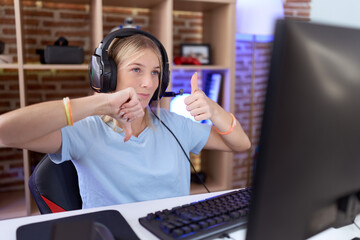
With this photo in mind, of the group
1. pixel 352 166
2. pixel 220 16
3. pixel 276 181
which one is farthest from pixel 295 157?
pixel 220 16

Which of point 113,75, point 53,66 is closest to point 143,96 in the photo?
point 113,75

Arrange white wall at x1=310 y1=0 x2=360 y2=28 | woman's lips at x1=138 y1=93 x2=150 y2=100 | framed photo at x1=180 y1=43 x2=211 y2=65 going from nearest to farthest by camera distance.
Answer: woman's lips at x1=138 y1=93 x2=150 y2=100
framed photo at x1=180 y1=43 x2=211 y2=65
white wall at x1=310 y1=0 x2=360 y2=28

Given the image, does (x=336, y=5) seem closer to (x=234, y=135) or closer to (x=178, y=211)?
(x=234, y=135)

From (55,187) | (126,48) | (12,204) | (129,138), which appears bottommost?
(12,204)

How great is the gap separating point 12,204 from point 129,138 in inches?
58.6

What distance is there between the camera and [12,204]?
81.7 inches

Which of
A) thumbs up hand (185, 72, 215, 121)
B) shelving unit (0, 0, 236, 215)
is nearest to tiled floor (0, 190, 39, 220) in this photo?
shelving unit (0, 0, 236, 215)

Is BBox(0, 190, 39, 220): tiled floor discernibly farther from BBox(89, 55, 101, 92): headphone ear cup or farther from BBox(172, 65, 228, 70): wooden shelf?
BBox(172, 65, 228, 70): wooden shelf

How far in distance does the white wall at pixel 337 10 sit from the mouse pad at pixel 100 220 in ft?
9.61

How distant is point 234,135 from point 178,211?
1.91ft

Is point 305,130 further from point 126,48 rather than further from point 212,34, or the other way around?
point 212,34

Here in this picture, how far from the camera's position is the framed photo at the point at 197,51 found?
2371 mm

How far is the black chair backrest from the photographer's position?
101 centimetres

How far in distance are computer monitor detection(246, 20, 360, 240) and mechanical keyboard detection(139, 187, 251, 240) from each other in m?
0.25
